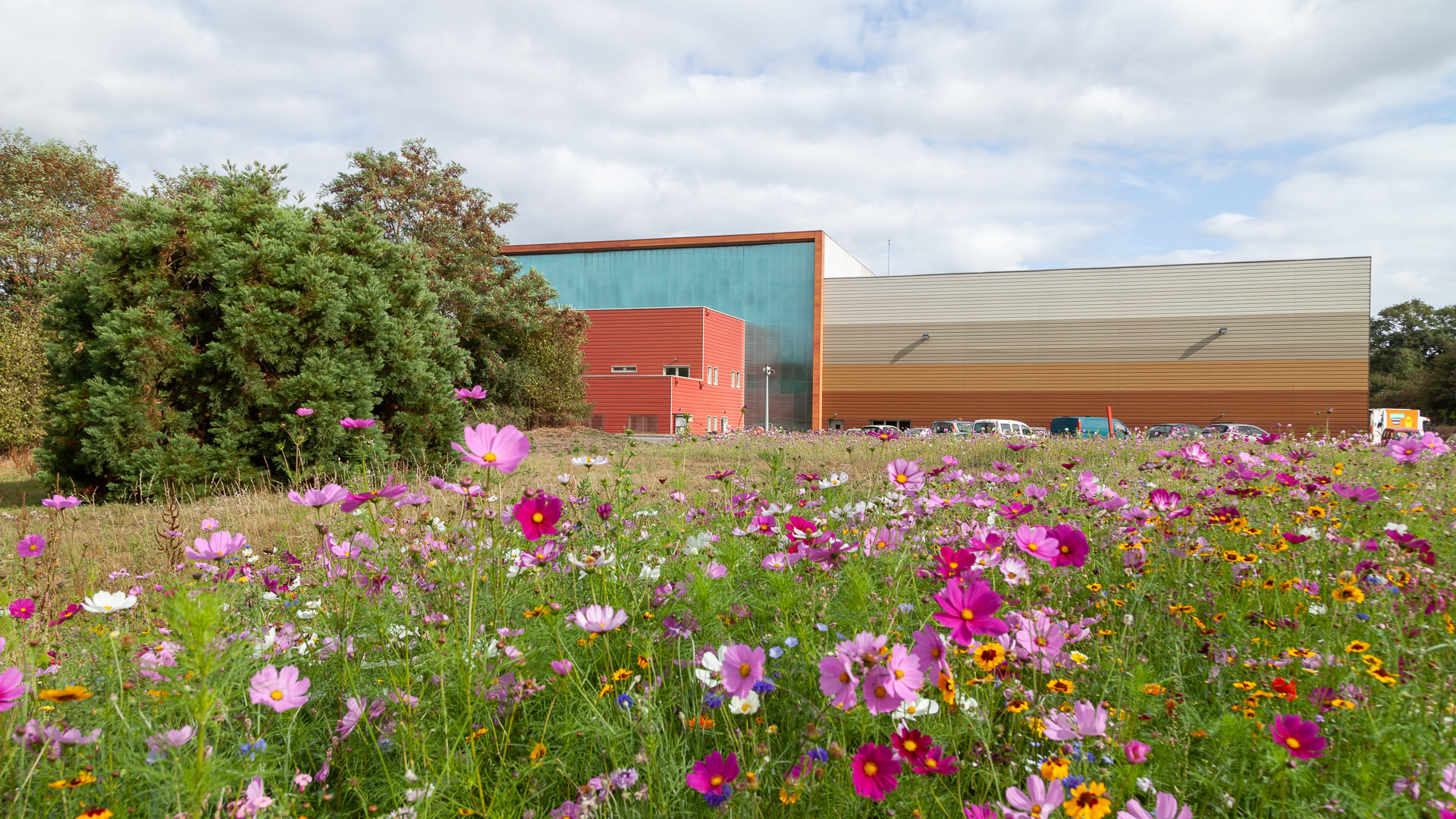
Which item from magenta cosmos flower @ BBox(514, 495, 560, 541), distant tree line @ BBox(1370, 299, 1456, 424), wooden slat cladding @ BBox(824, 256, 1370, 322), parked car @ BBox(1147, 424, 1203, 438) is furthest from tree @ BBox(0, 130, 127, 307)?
distant tree line @ BBox(1370, 299, 1456, 424)

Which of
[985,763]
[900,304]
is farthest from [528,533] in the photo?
[900,304]

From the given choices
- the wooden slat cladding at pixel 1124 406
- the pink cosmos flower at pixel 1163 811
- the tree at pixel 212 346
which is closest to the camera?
the pink cosmos flower at pixel 1163 811

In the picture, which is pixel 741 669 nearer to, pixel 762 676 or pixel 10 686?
pixel 762 676

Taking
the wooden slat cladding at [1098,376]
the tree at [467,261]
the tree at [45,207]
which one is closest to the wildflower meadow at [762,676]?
the tree at [467,261]

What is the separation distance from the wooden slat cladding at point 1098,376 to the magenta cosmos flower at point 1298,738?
3344 cm

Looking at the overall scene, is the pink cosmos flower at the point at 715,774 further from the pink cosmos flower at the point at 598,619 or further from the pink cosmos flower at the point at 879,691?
the pink cosmos flower at the point at 598,619

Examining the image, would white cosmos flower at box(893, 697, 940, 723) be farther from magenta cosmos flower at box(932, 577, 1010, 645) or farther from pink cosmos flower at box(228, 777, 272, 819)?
pink cosmos flower at box(228, 777, 272, 819)

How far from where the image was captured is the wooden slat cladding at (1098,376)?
30109mm

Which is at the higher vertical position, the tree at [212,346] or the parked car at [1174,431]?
the tree at [212,346]

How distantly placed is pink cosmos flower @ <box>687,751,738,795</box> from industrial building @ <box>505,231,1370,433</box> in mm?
27888

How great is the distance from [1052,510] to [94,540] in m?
6.16

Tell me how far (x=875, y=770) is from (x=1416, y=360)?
64.6 meters

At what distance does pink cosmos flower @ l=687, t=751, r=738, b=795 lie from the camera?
43.8 inches

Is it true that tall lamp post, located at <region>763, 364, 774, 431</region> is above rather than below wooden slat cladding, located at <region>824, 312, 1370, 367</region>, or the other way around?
below
